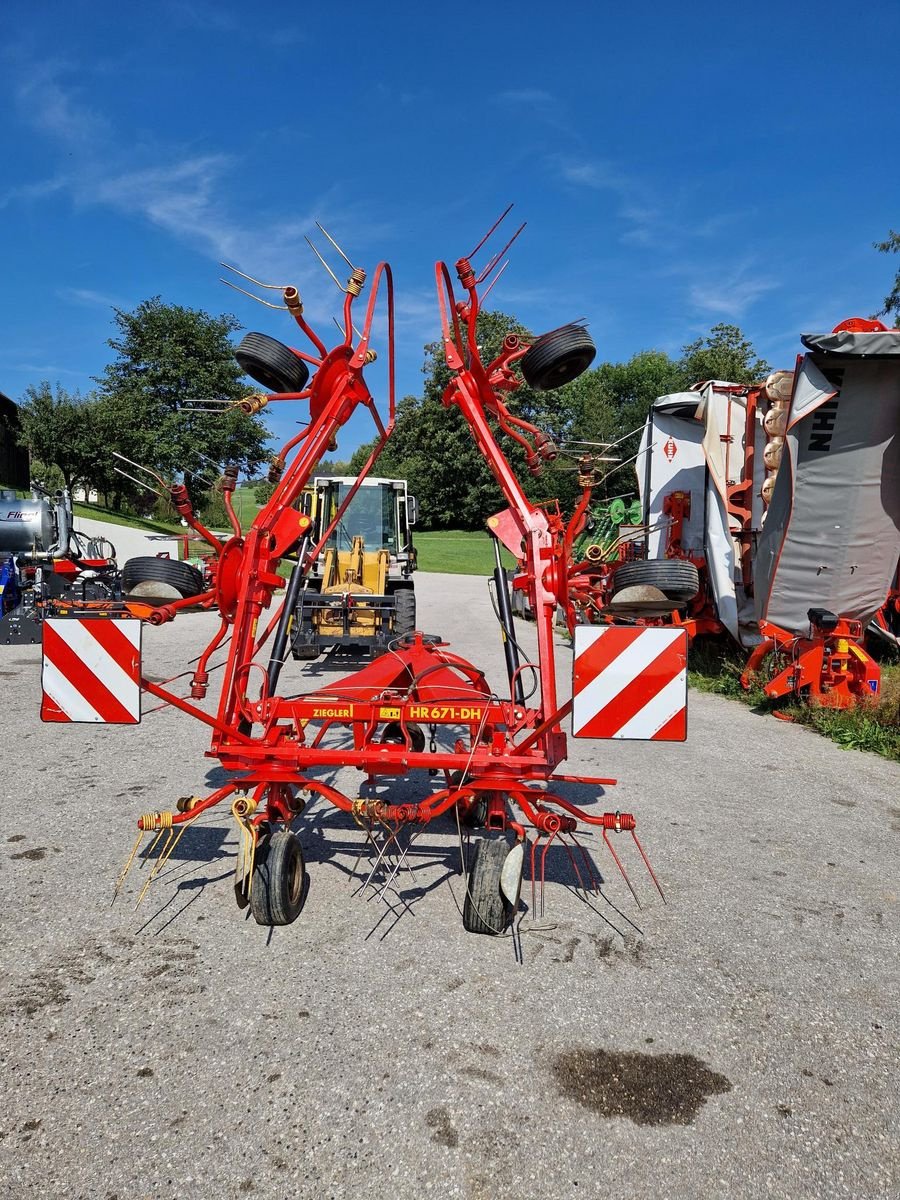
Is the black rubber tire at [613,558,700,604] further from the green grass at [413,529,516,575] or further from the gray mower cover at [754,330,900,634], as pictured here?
the green grass at [413,529,516,575]

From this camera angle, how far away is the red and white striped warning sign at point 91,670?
10.7 feet

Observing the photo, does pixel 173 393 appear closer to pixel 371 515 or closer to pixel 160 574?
pixel 371 515

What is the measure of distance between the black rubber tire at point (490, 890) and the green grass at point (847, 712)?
467 cm

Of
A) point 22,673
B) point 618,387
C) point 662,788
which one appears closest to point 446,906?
point 662,788

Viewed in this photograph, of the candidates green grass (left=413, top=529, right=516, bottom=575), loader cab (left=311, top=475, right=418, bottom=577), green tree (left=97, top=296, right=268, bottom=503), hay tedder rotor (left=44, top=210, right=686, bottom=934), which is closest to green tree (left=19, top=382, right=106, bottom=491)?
green tree (left=97, top=296, right=268, bottom=503)

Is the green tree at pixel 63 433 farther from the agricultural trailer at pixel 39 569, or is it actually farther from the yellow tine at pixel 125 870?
the yellow tine at pixel 125 870

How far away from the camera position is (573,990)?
2.92 meters

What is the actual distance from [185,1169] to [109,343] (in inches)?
1461

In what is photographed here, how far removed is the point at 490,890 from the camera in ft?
10.5

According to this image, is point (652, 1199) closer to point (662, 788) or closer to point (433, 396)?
point (662, 788)

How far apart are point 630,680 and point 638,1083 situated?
4.61ft

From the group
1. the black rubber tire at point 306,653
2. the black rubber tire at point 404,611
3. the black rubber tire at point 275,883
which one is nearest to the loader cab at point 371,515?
the black rubber tire at point 404,611

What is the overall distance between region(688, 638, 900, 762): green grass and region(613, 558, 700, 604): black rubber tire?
442 centimetres

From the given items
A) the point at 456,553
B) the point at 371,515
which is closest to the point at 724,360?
the point at 456,553
